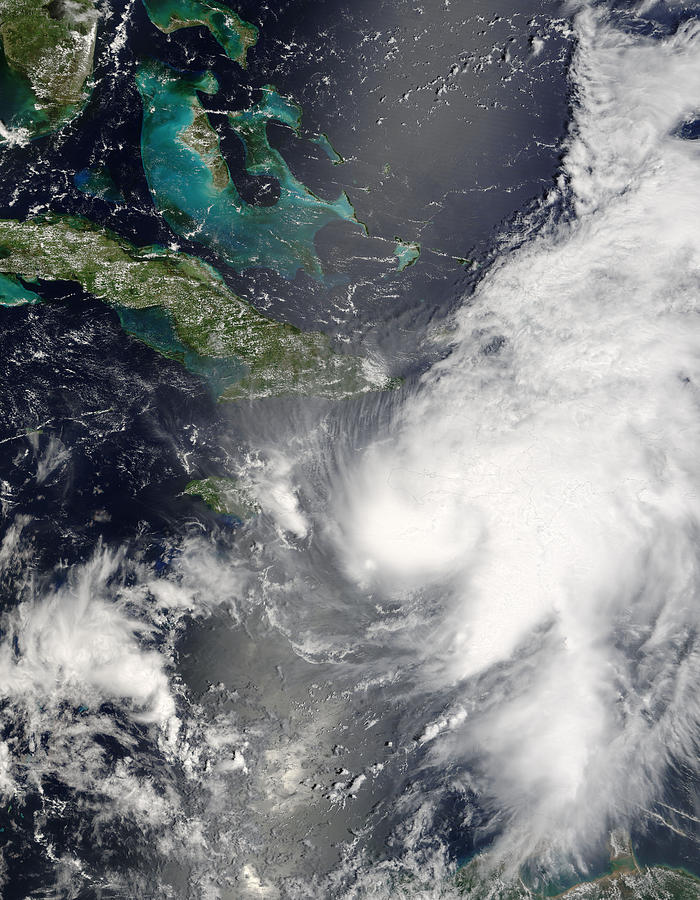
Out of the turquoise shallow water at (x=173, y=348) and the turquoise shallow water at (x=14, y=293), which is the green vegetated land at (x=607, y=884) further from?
the turquoise shallow water at (x=14, y=293)

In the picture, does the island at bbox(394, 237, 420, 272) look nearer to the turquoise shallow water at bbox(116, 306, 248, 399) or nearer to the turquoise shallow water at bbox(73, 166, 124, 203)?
the turquoise shallow water at bbox(116, 306, 248, 399)

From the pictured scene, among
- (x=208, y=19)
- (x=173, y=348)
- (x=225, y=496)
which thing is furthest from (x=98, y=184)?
(x=225, y=496)

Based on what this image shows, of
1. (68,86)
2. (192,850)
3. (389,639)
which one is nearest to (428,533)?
(389,639)

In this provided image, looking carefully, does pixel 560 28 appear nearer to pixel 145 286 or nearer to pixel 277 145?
pixel 277 145

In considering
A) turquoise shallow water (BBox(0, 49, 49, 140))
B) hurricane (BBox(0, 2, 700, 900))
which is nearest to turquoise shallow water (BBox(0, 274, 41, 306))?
hurricane (BBox(0, 2, 700, 900))

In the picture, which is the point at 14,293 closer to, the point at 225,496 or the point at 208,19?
the point at 225,496
